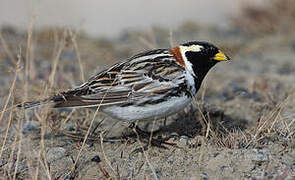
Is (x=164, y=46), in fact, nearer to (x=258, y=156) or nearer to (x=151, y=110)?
(x=151, y=110)

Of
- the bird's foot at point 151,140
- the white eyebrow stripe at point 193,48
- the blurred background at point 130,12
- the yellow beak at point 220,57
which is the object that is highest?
the white eyebrow stripe at point 193,48

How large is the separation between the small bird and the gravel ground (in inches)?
8.8

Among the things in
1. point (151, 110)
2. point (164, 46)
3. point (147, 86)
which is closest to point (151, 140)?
point (151, 110)

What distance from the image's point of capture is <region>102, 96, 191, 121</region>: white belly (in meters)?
4.22

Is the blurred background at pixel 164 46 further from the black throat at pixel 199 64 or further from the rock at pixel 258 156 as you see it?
the black throat at pixel 199 64

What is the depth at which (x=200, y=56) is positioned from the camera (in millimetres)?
4562

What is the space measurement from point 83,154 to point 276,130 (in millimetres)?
1770

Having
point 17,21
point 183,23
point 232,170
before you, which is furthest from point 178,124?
point 17,21

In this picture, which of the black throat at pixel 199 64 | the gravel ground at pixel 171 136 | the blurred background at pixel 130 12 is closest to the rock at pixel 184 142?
the gravel ground at pixel 171 136

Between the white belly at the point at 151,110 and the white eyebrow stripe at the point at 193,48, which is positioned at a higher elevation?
the white eyebrow stripe at the point at 193,48

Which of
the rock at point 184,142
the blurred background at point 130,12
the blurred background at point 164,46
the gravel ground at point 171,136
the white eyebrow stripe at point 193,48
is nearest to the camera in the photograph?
the gravel ground at point 171,136

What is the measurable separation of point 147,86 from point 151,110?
25 centimetres

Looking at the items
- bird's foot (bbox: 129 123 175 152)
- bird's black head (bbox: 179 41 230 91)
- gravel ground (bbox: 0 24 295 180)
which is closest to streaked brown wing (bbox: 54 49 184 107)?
bird's black head (bbox: 179 41 230 91)

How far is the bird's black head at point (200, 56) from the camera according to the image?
4520 millimetres
